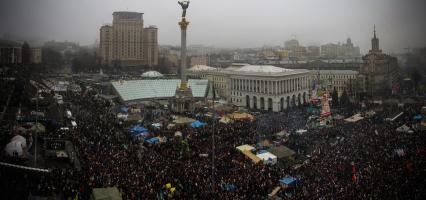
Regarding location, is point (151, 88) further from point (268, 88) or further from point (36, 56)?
point (268, 88)

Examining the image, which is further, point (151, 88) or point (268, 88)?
point (151, 88)

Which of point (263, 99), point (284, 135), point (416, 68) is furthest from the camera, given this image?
point (263, 99)

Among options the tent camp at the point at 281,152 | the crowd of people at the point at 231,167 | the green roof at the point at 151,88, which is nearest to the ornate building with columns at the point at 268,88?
the green roof at the point at 151,88

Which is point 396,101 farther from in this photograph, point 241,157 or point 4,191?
point 4,191

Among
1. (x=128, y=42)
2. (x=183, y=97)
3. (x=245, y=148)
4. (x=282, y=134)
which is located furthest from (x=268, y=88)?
(x=128, y=42)

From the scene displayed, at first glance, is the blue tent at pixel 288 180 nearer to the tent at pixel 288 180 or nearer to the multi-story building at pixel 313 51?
the tent at pixel 288 180

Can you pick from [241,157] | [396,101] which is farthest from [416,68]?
[241,157]
